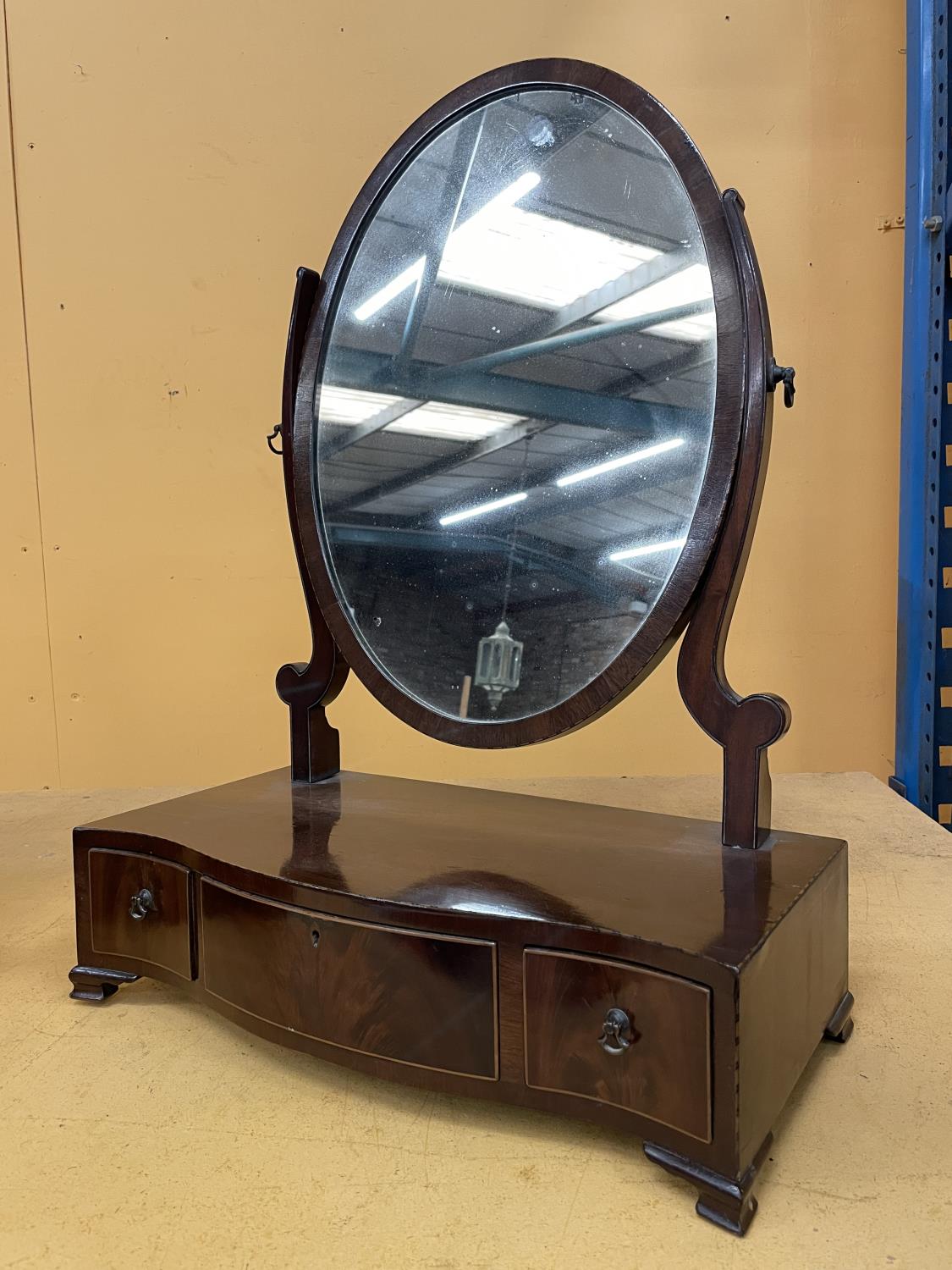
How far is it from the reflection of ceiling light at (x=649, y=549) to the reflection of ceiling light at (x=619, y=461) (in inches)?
4.0

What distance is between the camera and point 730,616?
1.14 metres

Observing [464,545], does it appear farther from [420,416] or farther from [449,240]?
[449,240]

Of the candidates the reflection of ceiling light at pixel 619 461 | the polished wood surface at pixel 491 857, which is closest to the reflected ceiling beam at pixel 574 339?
the reflection of ceiling light at pixel 619 461

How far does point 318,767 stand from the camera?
1558mm

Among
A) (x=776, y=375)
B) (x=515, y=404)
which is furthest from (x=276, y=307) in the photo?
(x=776, y=375)

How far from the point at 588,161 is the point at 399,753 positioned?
5.17 ft

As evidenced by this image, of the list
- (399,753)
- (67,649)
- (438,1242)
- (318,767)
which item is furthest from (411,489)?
(67,649)

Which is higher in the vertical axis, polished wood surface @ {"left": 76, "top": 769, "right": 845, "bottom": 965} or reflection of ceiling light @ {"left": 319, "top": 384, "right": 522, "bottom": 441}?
reflection of ceiling light @ {"left": 319, "top": 384, "right": 522, "bottom": 441}

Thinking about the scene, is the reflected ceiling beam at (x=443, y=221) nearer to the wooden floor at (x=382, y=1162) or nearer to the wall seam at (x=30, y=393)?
the wooden floor at (x=382, y=1162)

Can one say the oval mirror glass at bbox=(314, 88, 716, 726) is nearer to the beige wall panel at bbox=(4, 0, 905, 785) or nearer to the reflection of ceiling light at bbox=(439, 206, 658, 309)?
the reflection of ceiling light at bbox=(439, 206, 658, 309)

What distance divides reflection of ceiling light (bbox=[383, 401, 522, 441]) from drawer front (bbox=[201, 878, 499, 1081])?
0.63m

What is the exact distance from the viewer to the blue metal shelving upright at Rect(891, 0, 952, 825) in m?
2.14

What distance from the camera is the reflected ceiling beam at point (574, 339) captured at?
118 centimetres

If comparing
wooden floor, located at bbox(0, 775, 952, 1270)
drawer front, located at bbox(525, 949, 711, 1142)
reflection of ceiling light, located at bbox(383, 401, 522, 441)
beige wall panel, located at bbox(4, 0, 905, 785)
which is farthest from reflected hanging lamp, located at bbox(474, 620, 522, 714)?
beige wall panel, located at bbox(4, 0, 905, 785)
